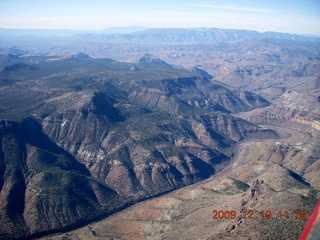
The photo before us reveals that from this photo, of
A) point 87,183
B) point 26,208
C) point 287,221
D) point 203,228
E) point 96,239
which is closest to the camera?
point 287,221

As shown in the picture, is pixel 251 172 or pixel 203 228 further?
pixel 251 172

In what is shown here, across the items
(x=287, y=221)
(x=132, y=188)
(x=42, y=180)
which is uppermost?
(x=287, y=221)

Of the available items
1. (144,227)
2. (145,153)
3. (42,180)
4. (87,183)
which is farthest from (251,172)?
(42,180)

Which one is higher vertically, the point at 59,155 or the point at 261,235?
the point at 261,235

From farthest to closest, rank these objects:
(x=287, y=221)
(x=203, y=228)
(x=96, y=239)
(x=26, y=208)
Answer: (x=26, y=208) < (x=96, y=239) < (x=203, y=228) < (x=287, y=221)

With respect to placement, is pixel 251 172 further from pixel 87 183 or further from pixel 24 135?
pixel 24 135
